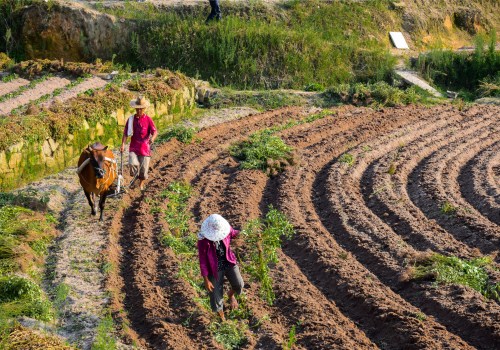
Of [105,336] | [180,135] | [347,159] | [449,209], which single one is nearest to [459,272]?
[449,209]

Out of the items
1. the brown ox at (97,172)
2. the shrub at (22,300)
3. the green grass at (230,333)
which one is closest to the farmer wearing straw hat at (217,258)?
the green grass at (230,333)

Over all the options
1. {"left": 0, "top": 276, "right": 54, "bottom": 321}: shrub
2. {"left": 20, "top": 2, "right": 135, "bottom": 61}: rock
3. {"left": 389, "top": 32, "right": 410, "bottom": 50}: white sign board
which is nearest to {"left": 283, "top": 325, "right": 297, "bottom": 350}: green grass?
{"left": 0, "top": 276, "right": 54, "bottom": 321}: shrub

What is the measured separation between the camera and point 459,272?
9547 millimetres

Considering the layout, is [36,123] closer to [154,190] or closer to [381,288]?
[154,190]

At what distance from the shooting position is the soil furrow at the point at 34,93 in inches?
589

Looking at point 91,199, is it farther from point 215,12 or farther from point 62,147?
point 215,12

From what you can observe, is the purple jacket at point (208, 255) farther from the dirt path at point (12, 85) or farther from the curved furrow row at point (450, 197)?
the dirt path at point (12, 85)

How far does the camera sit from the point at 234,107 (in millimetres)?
17766

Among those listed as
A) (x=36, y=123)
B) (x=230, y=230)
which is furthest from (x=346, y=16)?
(x=230, y=230)

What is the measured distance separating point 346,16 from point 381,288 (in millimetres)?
15273

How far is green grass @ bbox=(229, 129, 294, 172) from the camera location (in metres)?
13.6

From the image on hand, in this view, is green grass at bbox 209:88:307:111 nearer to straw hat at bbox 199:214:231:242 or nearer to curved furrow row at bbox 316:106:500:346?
curved furrow row at bbox 316:106:500:346

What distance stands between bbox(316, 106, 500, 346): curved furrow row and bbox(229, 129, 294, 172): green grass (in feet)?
2.65

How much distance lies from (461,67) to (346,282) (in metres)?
13.0
